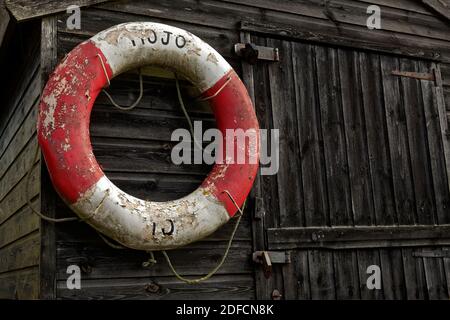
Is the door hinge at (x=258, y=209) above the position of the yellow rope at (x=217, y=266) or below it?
above

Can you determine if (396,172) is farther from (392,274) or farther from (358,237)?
(392,274)

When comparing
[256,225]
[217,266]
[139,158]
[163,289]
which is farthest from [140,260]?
[256,225]

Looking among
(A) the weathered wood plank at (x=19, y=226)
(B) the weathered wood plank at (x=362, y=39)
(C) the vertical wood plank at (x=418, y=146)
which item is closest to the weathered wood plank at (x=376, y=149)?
(B) the weathered wood plank at (x=362, y=39)

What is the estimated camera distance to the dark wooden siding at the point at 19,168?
3.20 meters

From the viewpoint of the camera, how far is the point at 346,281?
3674 millimetres

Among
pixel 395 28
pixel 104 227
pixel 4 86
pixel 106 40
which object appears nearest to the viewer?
pixel 104 227

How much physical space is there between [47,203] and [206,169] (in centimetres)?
100

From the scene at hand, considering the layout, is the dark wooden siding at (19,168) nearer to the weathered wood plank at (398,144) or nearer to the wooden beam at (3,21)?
the wooden beam at (3,21)

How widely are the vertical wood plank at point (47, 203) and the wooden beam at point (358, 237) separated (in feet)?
4.53

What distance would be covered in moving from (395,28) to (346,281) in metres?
2.10

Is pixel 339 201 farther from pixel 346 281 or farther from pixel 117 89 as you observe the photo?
pixel 117 89

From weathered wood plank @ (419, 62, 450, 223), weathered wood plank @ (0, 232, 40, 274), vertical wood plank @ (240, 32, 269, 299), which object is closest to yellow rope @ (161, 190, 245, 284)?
vertical wood plank @ (240, 32, 269, 299)

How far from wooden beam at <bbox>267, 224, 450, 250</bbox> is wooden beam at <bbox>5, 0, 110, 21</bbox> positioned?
1911 mm
